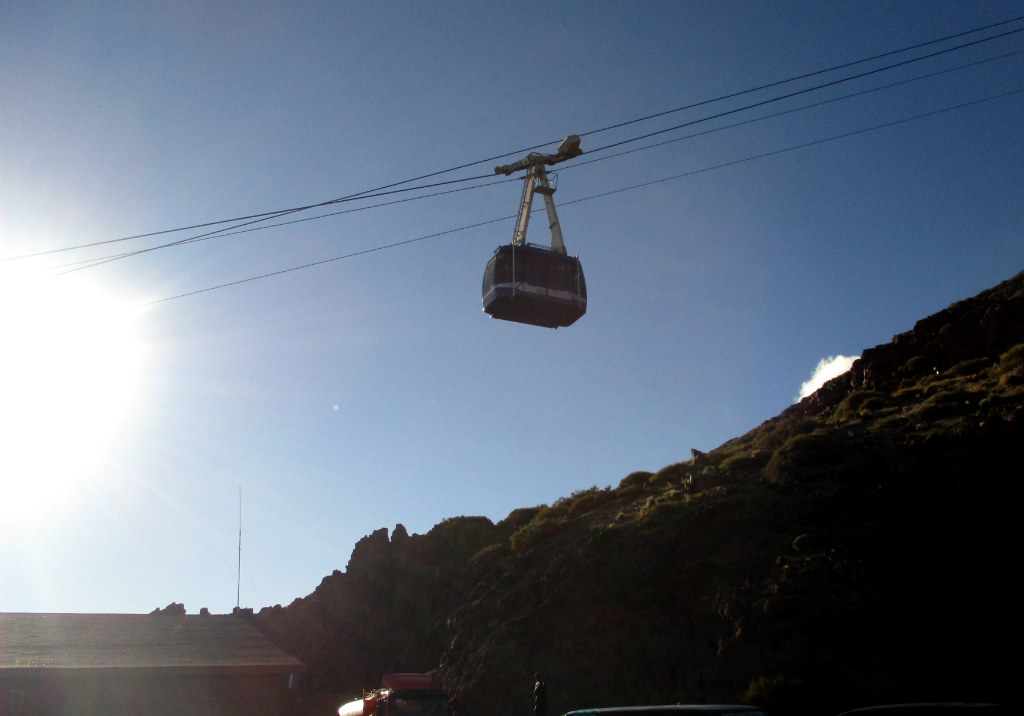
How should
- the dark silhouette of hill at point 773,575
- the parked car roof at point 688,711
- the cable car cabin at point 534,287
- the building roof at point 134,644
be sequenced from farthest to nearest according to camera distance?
the building roof at point 134,644 → the dark silhouette of hill at point 773,575 → the cable car cabin at point 534,287 → the parked car roof at point 688,711

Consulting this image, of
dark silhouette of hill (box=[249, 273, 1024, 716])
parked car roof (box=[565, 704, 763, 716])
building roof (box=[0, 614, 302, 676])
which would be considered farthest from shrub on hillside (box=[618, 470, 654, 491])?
parked car roof (box=[565, 704, 763, 716])

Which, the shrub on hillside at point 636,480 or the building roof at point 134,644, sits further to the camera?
the shrub on hillside at point 636,480

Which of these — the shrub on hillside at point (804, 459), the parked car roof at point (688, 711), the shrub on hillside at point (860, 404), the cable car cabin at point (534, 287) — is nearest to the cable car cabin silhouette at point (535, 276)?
the cable car cabin at point (534, 287)

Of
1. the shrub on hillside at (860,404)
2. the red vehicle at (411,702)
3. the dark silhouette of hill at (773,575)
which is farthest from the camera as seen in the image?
the shrub on hillside at (860,404)

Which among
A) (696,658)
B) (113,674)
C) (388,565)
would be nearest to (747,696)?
(696,658)

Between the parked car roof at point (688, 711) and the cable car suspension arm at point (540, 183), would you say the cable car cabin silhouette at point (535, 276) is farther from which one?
the parked car roof at point (688, 711)

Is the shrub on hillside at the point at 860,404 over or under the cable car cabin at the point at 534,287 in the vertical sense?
over

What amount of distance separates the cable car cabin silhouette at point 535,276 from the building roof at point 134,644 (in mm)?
19760

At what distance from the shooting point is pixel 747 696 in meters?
20.8

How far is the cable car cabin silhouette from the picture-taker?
19422 millimetres

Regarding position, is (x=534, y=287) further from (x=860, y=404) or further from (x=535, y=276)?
(x=860, y=404)

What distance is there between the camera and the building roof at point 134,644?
30500mm

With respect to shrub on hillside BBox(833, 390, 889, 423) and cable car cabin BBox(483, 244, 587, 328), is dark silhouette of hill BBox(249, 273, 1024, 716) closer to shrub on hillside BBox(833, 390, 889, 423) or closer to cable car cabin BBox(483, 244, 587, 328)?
shrub on hillside BBox(833, 390, 889, 423)

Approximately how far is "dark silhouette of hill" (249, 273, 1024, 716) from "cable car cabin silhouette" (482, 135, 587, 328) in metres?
10.7
